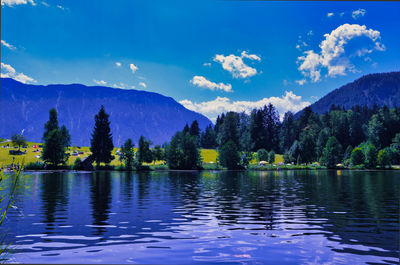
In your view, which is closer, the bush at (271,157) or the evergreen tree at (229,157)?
the evergreen tree at (229,157)

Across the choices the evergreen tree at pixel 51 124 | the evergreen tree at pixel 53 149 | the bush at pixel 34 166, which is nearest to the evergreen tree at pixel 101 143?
the evergreen tree at pixel 53 149

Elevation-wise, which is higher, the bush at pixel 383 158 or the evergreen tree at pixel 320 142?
the evergreen tree at pixel 320 142

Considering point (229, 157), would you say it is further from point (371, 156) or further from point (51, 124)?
point (51, 124)

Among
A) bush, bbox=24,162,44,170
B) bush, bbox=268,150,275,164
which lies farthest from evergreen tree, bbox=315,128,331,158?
bush, bbox=24,162,44,170

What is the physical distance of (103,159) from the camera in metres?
135

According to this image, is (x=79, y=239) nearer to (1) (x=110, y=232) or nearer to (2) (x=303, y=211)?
(1) (x=110, y=232)

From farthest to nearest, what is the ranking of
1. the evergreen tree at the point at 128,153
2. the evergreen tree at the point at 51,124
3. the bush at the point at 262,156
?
the bush at the point at 262,156 < the evergreen tree at the point at 51,124 < the evergreen tree at the point at 128,153

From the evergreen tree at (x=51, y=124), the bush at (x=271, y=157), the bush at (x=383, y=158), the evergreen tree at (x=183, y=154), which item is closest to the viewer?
the evergreen tree at (x=51, y=124)

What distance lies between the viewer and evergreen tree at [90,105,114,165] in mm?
134250

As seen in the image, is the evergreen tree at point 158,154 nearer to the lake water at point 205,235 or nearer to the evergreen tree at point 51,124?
the evergreen tree at point 51,124

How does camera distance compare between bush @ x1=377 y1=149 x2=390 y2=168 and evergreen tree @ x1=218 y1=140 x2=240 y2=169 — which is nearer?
evergreen tree @ x1=218 y1=140 x2=240 y2=169

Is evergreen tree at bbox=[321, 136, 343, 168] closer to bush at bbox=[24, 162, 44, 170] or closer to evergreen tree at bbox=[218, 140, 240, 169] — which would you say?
evergreen tree at bbox=[218, 140, 240, 169]

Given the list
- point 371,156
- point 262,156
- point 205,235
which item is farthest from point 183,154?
point 205,235

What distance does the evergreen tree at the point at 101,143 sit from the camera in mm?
134250
